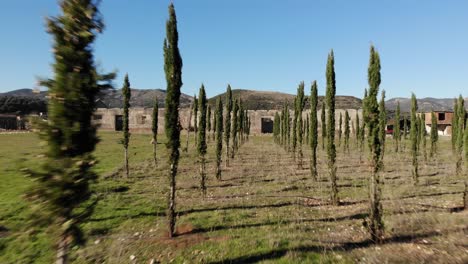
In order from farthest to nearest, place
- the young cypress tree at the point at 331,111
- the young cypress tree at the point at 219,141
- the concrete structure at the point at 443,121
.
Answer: the concrete structure at the point at 443,121, the young cypress tree at the point at 219,141, the young cypress tree at the point at 331,111

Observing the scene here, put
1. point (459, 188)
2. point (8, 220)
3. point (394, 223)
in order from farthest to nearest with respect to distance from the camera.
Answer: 1. point (459, 188)
2. point (8, 220)
3. point (394, 223)

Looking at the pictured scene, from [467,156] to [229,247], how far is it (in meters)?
14.9

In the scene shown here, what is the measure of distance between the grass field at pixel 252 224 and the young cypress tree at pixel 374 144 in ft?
2.38

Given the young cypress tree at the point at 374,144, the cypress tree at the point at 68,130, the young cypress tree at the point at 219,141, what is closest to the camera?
the cypress tree at the point at 68,130

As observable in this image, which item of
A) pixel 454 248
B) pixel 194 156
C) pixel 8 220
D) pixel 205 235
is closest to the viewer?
pixel 454 248

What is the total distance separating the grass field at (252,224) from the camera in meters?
10.6

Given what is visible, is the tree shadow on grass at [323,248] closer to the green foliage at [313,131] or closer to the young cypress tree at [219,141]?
the green foliage at [313,131]

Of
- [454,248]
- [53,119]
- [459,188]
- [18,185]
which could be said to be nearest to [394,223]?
[454,248]

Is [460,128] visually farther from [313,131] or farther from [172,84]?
[172,84]

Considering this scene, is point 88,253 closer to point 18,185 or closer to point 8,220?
point 8,220

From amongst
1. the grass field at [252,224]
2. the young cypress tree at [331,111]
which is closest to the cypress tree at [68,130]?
the grass field at [252,224]

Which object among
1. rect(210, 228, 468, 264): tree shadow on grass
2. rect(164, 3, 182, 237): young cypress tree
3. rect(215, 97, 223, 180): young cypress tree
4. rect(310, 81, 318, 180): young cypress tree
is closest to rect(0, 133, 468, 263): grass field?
rect(210, 228, 468, 264): tree shadow on grass

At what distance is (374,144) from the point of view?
12.5 meters

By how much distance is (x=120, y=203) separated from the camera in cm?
1812
